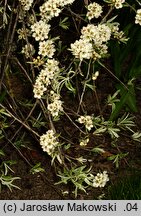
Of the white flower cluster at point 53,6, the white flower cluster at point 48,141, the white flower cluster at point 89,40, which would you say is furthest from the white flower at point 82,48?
the white flower cluster at point 48,141

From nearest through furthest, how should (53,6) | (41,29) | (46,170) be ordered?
(53,6)
(41,29)
(46,170)

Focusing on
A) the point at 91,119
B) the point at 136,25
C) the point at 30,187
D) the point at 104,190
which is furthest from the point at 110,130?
the point at 136,25

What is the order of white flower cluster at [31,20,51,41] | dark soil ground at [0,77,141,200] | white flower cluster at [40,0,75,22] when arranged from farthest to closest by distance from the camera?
dark soil ground at [0,77,141,200] → white flower cluster at [31,20,51,41] → white flower cluster at [40,0,75,22]

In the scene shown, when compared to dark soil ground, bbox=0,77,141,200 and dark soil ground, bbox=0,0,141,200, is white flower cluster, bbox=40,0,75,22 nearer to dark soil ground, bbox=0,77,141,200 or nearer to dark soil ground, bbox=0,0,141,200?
dark soil ground, bbox=0,0,141,200

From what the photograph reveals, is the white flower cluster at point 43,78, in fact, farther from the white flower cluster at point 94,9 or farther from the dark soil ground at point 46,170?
the dark soil ground at point 46,170

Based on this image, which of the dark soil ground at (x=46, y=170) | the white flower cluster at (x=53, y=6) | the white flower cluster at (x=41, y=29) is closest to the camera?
the white flower cluster at (x=53, y=6)

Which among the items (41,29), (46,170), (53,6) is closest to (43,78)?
(41,29)

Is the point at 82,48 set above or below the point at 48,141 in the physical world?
above

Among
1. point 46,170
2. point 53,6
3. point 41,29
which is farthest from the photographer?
point 46,170

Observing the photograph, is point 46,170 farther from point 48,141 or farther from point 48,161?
point 48,141

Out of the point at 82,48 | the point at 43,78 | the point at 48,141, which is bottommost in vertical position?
the point at 48,141

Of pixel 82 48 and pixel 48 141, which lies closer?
pixel 82 48

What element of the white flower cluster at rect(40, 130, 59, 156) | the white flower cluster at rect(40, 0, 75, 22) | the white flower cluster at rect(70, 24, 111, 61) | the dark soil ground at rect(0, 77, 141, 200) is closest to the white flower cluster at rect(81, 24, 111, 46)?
the white flower cluster at rect(70, 24, 111, 61)
